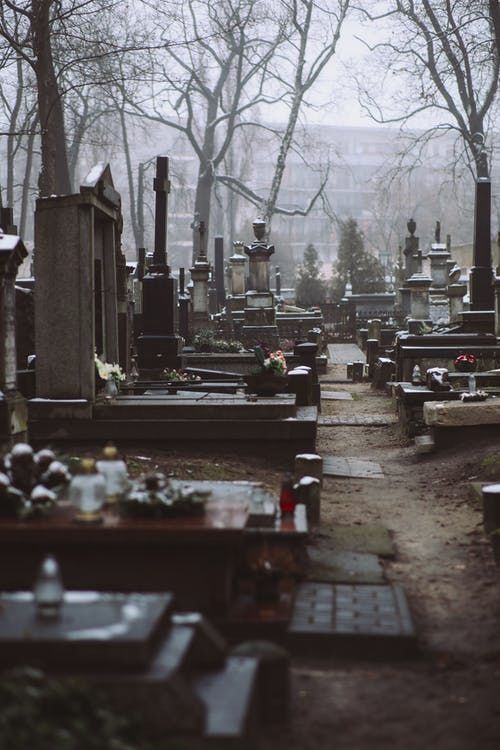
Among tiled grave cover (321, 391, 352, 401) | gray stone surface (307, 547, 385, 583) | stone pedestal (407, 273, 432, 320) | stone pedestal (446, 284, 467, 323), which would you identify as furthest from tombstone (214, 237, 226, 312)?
gray stone surface (307, 547, 385, 583)

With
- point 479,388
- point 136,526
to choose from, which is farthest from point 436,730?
point 479,388

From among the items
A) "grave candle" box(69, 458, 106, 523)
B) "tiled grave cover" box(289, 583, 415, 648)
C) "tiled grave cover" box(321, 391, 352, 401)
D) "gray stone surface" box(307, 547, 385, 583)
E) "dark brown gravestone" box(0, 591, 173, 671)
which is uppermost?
"grave candle" box(69, 458, 106, 523)

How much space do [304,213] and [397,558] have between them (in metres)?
35.6

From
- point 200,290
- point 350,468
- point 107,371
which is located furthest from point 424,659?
point 200,290

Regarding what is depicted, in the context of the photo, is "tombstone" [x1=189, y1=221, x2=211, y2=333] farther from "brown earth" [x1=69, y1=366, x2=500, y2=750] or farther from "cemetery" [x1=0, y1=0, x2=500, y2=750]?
"brown earth" [x1=69, y1=366, x2=500, y2=750]

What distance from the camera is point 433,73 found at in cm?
3406

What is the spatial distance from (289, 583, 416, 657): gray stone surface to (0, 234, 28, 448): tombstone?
14.6 ft

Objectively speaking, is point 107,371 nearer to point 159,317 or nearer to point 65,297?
point 65,297

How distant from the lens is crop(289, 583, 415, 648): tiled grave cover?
5.67 m

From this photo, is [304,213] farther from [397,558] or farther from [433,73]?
[397,558]

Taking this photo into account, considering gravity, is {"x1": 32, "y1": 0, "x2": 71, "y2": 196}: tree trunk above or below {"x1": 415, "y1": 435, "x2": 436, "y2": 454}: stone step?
above

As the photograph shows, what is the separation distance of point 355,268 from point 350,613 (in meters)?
44.0

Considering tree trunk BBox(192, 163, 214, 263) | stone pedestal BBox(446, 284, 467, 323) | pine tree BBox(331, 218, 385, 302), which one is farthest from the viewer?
pine tree BBox(331, 218, 385, 302)

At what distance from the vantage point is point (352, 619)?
595cm
